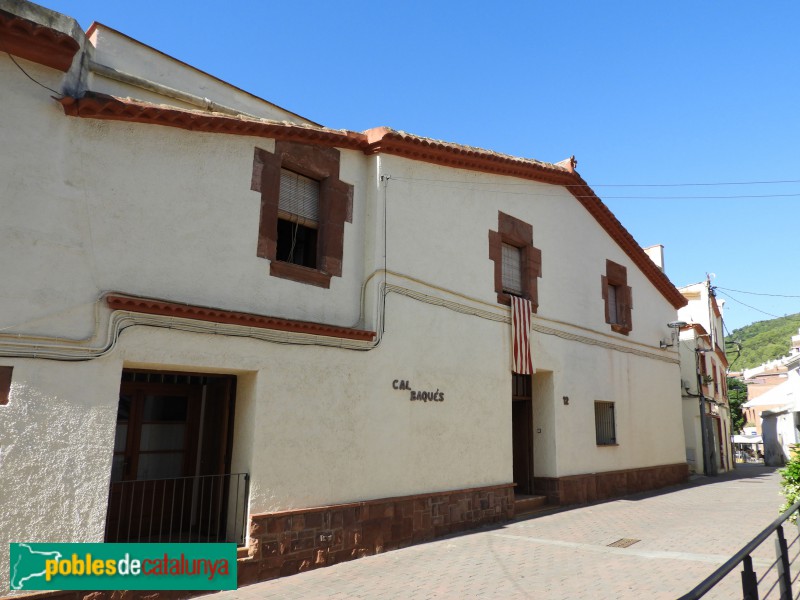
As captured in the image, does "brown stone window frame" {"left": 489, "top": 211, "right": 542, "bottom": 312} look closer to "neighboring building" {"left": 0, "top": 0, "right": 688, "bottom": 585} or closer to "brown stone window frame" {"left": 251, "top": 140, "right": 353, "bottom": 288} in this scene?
"neighboring building" {"left": 0, "top": 0, "right": 688, "bottom": 585}

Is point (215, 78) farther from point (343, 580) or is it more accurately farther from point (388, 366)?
point (343, 580)

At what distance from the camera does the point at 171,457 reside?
26.1ft

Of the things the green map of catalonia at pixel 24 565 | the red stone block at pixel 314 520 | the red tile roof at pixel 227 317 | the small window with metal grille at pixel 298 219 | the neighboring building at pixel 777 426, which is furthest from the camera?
Answer: the neighboring building at pixel 777 426

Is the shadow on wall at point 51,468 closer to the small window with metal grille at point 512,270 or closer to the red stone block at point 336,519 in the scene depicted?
the red stone block at point 336,519

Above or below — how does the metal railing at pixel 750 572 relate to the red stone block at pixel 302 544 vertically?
above

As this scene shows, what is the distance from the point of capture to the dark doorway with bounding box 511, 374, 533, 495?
1317 cm

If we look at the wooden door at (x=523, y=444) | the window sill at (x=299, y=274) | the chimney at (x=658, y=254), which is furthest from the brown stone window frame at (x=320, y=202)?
the chimney at (x=658, y=254)

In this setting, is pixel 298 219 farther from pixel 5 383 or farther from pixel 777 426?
pixel 777 426

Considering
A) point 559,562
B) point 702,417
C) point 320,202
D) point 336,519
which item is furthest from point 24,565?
point 702,417

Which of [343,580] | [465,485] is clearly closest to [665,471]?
[465,485]

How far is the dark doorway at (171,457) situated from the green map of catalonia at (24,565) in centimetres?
122

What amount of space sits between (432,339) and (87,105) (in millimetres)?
6158

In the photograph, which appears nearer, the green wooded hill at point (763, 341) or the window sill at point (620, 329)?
the window sill at point (620, 329)

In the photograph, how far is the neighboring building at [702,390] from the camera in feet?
74.0
